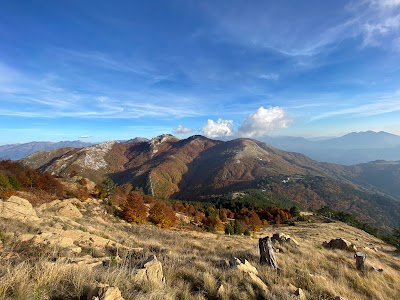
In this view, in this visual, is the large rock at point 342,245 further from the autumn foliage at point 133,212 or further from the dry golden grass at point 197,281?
the autumn foliage at point 133,212

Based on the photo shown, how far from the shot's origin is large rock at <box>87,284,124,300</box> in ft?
12.1

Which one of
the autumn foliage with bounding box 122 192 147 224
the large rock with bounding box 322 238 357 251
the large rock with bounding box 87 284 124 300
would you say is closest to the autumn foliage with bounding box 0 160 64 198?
the autumn foliage with bounding box 122 192 147 224

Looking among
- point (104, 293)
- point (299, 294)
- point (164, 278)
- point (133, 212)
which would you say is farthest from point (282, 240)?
point (133, 212)

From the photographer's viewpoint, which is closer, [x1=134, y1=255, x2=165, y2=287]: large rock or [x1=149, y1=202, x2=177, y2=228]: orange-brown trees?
[x1=134, y1=255, x2=165, y2=287]: large rock

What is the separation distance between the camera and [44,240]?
386 inches

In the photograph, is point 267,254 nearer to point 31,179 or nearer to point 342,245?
point 342,245

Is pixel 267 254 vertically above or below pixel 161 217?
above

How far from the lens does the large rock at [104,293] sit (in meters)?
3.67

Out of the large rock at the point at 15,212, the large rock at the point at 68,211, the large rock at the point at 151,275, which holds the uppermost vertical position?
the large rock at the point at 151,275

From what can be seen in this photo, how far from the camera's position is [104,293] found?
372 cm

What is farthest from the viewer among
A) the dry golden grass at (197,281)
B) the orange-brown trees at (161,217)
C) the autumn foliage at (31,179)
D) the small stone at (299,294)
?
the orange-brown trees at (161,217)

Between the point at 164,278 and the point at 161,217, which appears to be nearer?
the point at 164,278

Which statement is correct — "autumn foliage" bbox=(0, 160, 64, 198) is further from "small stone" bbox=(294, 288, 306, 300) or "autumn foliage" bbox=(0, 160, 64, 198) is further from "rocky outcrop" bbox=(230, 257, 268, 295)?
"small stone" bbox=(294, 288, 306, 300)

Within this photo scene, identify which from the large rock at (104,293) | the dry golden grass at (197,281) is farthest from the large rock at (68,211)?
the large rock at (104,293)
